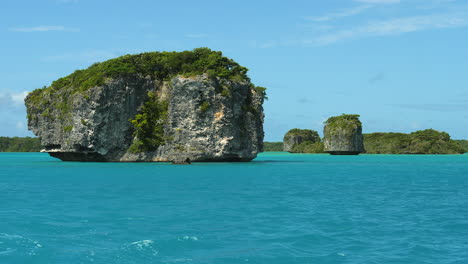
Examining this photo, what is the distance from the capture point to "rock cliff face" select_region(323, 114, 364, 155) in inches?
5418

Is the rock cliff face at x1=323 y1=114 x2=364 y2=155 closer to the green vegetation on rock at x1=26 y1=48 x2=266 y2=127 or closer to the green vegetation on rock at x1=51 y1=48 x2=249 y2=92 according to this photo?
the green vegetation on rock at x1=26 y1=48 x2=266 y2=127

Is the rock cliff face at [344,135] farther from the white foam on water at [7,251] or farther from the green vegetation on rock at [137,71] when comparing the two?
the white foam on water at [7,251]

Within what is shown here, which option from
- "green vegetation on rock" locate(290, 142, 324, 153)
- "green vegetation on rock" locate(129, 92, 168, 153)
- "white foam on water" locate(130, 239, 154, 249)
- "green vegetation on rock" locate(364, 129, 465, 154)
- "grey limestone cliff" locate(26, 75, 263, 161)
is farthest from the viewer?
"green vegetation on rock" locate(290, 142, 324, 153)

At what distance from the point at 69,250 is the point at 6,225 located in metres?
5.58

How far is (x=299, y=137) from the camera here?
191500 mm

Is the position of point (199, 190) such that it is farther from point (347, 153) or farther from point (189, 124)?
point (347, 153)

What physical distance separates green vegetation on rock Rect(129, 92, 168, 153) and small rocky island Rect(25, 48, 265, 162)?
0.47ft

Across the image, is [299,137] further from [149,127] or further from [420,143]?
[149,127]

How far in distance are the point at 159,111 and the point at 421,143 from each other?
106361mm

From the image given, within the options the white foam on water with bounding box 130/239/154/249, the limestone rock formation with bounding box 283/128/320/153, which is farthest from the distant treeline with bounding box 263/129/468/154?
the white foam on water with bounding box 130/239/154/249

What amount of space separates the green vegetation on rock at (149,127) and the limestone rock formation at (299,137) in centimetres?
12479

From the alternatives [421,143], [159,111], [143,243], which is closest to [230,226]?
[143,243]

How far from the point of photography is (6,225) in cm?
1884

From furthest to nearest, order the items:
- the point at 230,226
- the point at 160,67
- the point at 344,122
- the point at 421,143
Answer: the point at 421,143 < the point at 344,122 < the point at 160,67 < the point at 230,226
